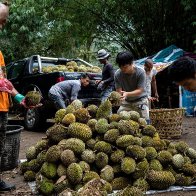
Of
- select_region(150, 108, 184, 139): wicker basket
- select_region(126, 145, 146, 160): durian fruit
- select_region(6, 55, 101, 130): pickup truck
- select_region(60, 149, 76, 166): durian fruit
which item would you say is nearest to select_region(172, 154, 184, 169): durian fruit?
select_region(126, 145, 146, 160): durian fruit

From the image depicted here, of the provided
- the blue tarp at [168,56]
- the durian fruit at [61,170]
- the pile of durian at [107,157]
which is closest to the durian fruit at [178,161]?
the pile of durian at [107,157]

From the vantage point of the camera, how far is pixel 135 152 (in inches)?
192

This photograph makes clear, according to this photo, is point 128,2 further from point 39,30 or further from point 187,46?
point 39,30

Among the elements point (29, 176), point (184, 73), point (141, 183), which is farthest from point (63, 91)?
point (184, 73)

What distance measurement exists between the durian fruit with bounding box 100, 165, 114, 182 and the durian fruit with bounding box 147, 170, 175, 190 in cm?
47

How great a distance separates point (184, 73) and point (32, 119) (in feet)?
25.9

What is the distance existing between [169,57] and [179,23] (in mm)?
2857

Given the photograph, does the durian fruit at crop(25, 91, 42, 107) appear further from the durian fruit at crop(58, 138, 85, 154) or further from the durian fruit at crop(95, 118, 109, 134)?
the durian fruit at crop(95, 118, 109, 134)

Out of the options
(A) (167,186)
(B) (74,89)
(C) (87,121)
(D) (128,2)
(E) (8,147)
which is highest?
(D) (128,2)

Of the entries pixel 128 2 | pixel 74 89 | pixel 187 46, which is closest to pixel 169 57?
pixel 187 46

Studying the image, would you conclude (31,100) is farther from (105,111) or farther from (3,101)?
(105,111)

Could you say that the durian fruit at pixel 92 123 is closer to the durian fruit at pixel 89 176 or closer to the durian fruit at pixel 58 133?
the durian fruit at pixel 58 133

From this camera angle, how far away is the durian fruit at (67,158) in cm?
475

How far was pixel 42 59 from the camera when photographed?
11.1 metres
